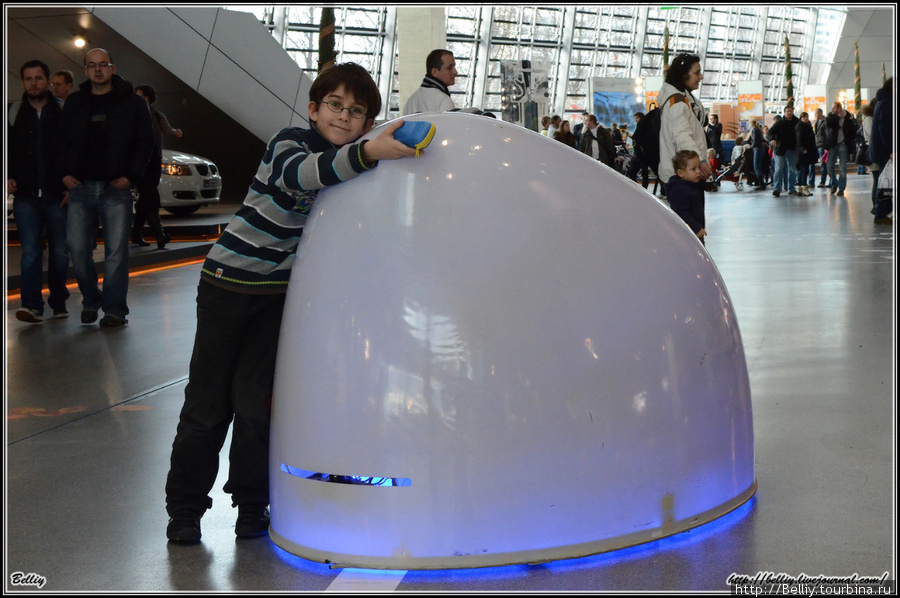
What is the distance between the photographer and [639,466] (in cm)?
265

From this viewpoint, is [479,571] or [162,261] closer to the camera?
[479,571]

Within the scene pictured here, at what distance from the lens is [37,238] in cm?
756

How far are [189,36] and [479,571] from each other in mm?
17984

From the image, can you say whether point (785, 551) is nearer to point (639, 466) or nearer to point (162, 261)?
point (639, 466)

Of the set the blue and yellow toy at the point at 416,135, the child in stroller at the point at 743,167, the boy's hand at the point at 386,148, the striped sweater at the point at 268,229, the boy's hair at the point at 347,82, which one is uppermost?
the child in stroller at the point at 743,167

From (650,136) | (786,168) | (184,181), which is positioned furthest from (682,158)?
(786,168)

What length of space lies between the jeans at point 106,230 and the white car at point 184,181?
30.3 ft

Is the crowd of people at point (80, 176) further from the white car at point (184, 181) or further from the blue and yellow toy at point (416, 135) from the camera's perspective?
the white car at point (184, 181)

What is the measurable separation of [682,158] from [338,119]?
4.29 meters

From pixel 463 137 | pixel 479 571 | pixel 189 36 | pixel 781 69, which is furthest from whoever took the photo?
pixel 781 69

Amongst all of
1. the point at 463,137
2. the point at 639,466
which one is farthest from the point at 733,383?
the point at 463,137

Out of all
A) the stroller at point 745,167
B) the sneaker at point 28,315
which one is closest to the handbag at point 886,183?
the sneaker at point 28,315

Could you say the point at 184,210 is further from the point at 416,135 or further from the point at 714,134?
the point at 416,135

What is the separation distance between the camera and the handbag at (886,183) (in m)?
11.9
